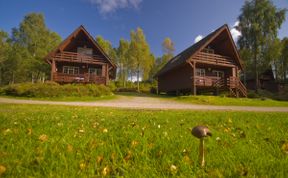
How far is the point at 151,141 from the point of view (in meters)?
2.61

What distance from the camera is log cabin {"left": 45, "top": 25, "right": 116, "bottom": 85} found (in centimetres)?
2256

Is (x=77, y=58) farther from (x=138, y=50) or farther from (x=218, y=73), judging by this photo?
(x=218, y=73)

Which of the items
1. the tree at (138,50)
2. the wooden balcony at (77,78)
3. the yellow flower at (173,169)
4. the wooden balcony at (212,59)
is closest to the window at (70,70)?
the wooden balcony at (77,78)

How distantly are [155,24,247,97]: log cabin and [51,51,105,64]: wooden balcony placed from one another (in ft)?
31.4

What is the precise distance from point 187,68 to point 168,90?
18.9 feet

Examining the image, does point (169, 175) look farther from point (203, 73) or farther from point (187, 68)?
point (203, 73)

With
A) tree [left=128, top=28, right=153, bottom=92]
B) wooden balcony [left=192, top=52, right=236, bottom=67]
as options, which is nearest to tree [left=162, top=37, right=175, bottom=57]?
tree [left=128, top=28, right=153, bottom=92]

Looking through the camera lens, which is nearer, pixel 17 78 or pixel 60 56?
pixel 60 56

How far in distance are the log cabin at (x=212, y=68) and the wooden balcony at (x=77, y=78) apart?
31.2ft

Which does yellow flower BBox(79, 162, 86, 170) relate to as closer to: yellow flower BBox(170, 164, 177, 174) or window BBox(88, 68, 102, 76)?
yellow flower BBox(170, 164, 177, 174)

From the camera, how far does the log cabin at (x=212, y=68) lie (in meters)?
21.7

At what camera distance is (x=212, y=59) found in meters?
22.7

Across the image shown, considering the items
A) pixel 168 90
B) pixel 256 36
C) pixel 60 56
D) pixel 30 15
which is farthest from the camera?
pixel 30 15

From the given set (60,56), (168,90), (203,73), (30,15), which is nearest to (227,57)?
(203,73)
